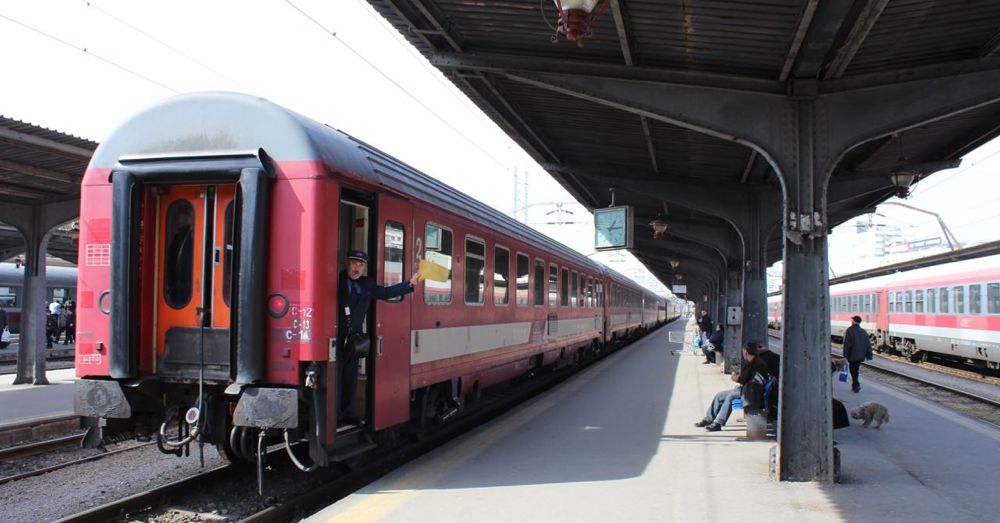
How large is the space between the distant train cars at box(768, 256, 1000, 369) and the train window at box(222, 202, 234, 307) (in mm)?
18687

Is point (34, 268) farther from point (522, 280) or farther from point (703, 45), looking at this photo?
point (703, 45)

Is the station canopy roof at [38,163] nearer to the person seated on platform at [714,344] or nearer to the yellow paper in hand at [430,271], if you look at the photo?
the yellow paper in hand at [430,271]

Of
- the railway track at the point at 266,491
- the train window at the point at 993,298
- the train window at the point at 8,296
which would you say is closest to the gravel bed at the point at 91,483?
the railway track at the point at 266,491

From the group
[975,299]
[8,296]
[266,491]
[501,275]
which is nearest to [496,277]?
[501,275]

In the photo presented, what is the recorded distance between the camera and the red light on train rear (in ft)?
18.2

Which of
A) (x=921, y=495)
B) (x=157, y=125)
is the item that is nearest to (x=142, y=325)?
(x=157, y=125)

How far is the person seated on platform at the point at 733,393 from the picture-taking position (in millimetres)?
8711

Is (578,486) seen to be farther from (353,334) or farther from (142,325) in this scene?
(142,325)

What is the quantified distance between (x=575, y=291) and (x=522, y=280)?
198 inches

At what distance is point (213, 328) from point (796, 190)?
209 inches

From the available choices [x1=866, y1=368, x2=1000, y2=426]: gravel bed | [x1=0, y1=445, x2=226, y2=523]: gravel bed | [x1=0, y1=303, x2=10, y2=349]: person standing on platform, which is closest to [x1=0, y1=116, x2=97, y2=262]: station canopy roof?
[x1=0, y1=445, x2=226, y2=523]: gravel bed

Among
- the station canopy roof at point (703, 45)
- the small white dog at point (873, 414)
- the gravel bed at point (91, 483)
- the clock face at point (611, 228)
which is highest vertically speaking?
the station canopy roof at point (703, 45)

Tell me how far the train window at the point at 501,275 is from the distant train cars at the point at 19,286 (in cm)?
2242

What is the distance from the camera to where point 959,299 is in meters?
19.8
